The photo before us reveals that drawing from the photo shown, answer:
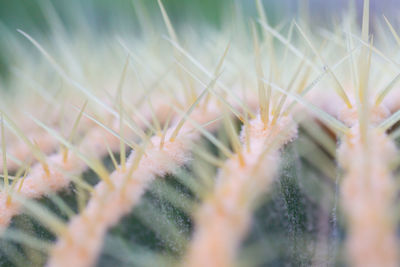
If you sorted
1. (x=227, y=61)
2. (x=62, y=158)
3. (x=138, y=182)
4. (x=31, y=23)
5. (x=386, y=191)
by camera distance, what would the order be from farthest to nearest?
(x=31, y=23)
(x=227, y=61)
(x=62, y=158)
(x=138, y=182)
(x=386, y=191)

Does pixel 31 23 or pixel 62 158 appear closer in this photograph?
pixel 62 158

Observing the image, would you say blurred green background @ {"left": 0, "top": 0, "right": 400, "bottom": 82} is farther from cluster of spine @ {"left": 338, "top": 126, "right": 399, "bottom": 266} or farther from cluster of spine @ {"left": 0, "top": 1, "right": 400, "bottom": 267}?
cluster of spine @ {"left": 338, "top": 126, "right": 399, "bottom": 266}

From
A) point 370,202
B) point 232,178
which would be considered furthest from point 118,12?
point 370,202

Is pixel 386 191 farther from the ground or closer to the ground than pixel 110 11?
closer to the ground

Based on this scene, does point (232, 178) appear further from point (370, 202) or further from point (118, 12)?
point (118, 12)

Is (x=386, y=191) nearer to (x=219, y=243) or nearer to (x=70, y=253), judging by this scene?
(x=219, y=243)

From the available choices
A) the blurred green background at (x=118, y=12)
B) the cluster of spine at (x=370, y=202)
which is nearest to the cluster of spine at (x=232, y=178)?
the cluster of spine at (x=370, y=202)

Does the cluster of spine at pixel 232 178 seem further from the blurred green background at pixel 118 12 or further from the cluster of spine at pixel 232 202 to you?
the blurred green background at pixel 118 12

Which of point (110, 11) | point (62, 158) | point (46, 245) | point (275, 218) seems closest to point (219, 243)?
point (275, 218)

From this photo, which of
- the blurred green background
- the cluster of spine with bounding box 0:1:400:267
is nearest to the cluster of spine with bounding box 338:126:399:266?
the cluster of spine with bounding box 0:1:400:267

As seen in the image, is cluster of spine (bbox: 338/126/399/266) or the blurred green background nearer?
cluster of spine (bbox: 338/126/399/266)

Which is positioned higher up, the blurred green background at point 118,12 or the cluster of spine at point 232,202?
the blurred green background at point 118,12
